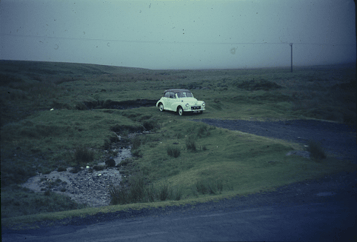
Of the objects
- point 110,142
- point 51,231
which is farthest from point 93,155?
point 51,231

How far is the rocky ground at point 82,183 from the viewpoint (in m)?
6.72

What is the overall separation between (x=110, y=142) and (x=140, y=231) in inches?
395

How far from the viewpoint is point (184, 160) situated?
9680 mm

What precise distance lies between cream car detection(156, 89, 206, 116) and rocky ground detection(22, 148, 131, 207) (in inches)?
425

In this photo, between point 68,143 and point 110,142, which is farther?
point 110,142

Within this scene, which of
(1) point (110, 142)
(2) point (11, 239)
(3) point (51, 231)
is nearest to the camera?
(2) point (11, 239)

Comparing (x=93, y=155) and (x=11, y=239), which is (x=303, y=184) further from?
(x=93, y=155)

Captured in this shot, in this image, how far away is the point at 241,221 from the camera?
3.65m

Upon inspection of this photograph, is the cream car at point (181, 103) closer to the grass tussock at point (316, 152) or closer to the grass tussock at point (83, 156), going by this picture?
the grass tussock at point (83, 156)

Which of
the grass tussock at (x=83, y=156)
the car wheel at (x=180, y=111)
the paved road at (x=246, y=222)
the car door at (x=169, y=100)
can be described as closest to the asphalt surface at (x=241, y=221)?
the paved road at (x=246, y=222)

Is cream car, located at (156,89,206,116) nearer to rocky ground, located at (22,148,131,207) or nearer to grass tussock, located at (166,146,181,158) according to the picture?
grass tussock, located at (166,146,181,158)

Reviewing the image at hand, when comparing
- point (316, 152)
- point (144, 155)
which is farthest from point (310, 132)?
point (144, 155)

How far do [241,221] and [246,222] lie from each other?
9 centimetres

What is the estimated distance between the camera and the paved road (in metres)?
3.11
